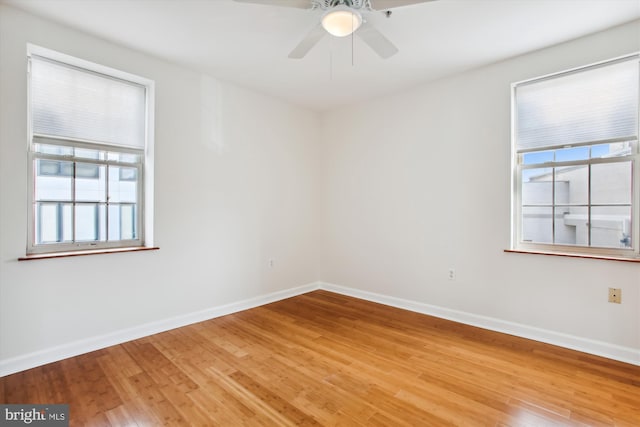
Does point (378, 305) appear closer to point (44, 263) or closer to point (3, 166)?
point (44, 263)

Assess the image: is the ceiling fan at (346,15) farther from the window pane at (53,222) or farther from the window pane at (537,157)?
the window pane at (53,222)

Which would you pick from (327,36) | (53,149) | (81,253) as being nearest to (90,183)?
(53,149)

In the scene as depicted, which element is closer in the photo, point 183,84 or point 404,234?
point 183,84

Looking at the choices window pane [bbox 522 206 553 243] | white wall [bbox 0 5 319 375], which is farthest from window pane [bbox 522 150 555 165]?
white wall [bbox 0 5 319 375]

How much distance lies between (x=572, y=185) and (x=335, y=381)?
264cm

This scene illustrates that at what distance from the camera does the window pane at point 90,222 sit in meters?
2.68

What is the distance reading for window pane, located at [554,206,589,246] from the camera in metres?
2.72

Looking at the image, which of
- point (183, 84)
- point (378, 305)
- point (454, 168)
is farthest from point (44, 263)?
point (454, 168)

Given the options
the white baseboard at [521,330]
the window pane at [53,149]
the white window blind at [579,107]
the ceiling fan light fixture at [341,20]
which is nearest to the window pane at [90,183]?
the window pane at [53,149]

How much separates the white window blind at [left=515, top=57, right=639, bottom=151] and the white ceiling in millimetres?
358

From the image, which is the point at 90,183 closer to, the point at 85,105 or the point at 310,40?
the point at 85,105

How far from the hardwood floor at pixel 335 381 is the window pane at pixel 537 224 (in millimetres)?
955

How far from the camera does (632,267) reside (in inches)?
95.3

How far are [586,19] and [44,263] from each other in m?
4.51
